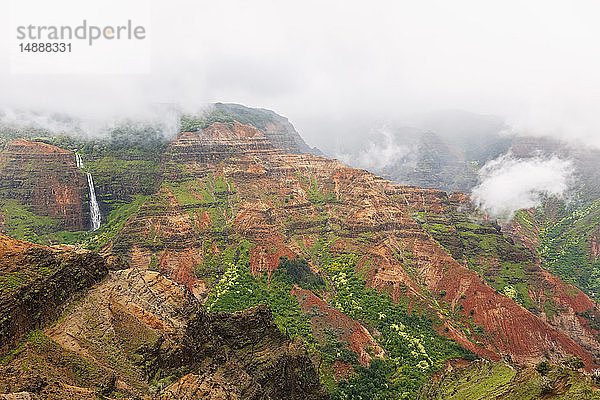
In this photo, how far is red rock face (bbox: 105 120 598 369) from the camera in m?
78.1

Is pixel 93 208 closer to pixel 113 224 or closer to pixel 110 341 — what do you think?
pixel 113 224

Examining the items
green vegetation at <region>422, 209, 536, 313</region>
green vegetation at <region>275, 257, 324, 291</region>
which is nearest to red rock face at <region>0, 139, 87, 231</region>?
green vegetation at <region>275, 257, 324, 291</region>

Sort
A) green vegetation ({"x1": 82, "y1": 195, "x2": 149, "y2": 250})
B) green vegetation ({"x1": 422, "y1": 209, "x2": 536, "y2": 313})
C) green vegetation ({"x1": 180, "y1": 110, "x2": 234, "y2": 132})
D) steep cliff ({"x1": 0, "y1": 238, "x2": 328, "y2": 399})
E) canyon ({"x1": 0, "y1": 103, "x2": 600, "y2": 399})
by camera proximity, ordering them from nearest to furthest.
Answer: steep cliff ({"x1": 0, "y1": 238, "x2": 328, "y2": 399}) < canyon ({"x1": 0, "y1": 103, "x2": 600, "y2": 399}) < green vegetation ({"x1": 82, "y1": 195, "x2": 149, "y2": 250}) < green vegetation ({"x1": 422, "y1": 209, "x2": 536, "y2": 313}) < green vegetation ({"x1": 180, "y1": 110, "x2": 234, "y2": 132})

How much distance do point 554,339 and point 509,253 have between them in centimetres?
2834

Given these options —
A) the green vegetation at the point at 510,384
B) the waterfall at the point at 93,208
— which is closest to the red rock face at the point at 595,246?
the green vegetation at the point at 510,384

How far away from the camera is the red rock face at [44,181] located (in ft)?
321

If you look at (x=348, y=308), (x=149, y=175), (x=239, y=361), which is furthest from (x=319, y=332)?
(x=149, y=175)

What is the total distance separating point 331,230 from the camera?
10425 cm

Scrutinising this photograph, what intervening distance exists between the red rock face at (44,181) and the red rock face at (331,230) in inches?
1015

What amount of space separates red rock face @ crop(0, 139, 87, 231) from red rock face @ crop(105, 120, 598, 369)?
25.8 m

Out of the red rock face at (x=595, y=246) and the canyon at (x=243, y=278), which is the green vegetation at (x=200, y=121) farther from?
the red rock face at (x=595, y=246)

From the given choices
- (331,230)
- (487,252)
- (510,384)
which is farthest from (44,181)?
(487,252)

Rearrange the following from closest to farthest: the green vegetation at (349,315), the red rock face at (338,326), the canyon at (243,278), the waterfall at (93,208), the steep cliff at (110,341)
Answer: the steep cliff at (110,341) < the canyon at (243,278) < the green vegetation at (349,315) < the red rock face at (338,326) < the waterfall at (93,208)

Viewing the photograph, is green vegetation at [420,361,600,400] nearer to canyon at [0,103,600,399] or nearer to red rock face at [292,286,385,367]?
canyon at [0,103,600,399]
